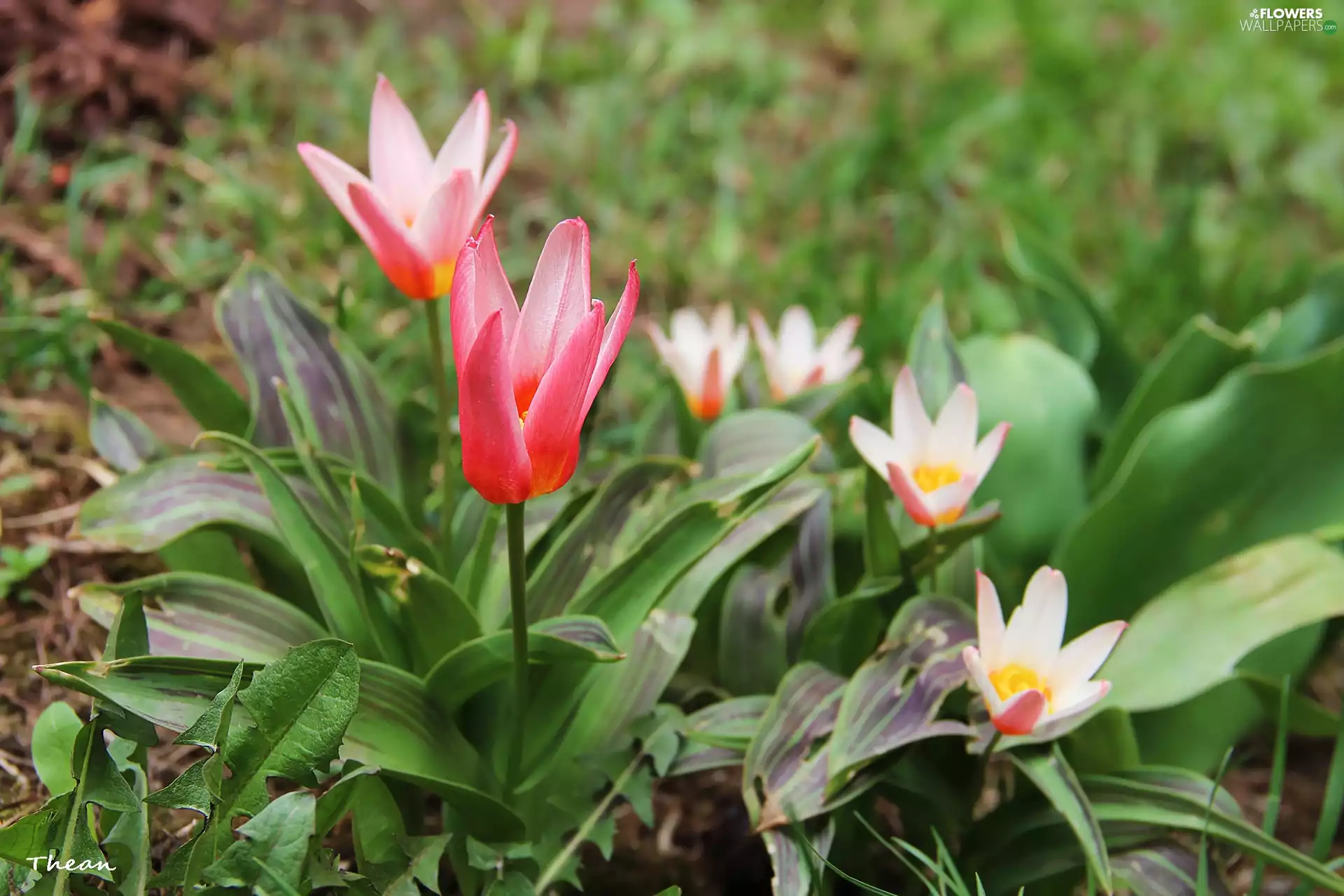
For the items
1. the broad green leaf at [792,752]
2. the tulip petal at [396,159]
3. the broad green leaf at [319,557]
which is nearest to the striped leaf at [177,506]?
the broad green leaf at [319,557]

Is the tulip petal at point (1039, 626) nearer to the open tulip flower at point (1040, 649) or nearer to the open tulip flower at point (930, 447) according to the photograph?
the open tulip flower at point (1040, 649)

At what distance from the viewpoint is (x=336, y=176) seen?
4.49 ft

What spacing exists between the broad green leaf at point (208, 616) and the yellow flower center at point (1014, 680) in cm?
85

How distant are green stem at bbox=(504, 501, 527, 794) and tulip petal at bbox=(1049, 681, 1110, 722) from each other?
614mm

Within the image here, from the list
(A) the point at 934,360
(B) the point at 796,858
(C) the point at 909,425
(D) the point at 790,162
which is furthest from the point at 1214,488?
(D) the point at 790,162

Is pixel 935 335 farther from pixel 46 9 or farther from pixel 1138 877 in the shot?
pixel 46 9

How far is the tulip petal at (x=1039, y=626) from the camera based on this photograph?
1356 millimetres

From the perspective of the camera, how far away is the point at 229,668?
122 centimetres

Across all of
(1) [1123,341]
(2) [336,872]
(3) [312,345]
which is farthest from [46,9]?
(1) [1123,341]

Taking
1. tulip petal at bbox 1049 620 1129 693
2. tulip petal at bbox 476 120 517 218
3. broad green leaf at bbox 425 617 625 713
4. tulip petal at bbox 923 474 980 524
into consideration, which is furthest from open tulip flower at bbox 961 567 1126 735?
tulip petal at bbox 476 120 517 218

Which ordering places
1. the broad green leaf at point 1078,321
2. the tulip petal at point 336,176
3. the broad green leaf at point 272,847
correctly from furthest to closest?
1. the broad green leaf at point 1078,321
2. the tulip petal at point 336,176
3. the broad green leaf at point 272,847

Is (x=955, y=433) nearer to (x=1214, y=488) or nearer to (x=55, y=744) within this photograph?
(x=1214, y=488)

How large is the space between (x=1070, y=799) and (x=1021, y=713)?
0.16 meters

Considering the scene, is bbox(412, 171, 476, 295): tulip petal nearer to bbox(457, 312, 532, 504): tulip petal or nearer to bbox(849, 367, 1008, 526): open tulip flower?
bbox(457, 312, 532, 504): tulip petal
